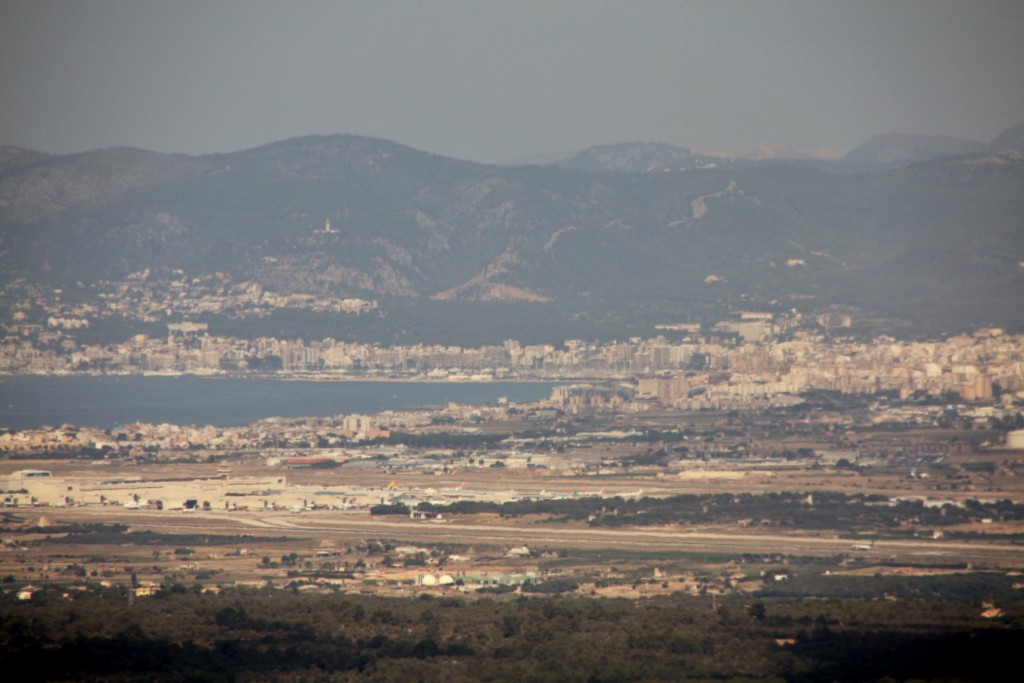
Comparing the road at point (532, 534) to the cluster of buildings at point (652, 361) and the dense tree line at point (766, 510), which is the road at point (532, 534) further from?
the cluster of buildings at point (652, 361)

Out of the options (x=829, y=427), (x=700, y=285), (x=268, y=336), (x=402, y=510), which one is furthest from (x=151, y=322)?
(x=402, y=510)

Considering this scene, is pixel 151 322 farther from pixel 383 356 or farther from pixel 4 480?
pixel 4 480

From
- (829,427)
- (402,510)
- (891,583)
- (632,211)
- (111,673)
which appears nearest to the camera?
(111,673)

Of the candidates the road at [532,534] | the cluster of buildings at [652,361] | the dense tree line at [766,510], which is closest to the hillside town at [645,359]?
the cluster of buildings at [652,361]


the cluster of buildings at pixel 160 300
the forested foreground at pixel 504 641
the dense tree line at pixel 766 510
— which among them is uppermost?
the cluster of buildings at pixel 160 300

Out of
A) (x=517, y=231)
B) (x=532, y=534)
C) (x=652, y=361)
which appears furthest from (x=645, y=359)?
(x=532, y=534)
